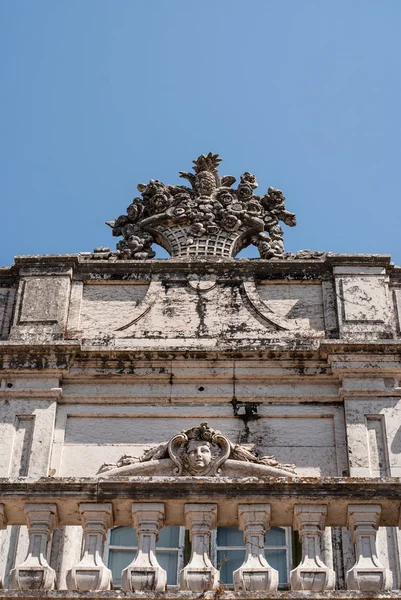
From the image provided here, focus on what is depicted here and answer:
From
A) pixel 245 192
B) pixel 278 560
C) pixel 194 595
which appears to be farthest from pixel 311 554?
pixel 245 192

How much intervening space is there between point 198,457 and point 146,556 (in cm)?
418

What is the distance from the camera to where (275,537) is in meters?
12.6

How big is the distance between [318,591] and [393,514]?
91 centimetres

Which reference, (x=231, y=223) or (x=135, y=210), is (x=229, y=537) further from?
(x=135, y=210)

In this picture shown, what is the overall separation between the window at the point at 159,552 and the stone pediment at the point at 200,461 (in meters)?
0.63

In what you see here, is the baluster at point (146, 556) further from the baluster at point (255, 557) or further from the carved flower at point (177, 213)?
the carved flower at point (177, 213)

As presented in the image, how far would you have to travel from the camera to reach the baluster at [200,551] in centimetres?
834

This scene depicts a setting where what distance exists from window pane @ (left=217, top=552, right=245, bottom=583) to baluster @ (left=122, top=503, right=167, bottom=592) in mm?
3761

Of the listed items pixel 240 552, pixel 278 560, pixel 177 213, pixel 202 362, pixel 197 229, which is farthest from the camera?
pixel 177 213

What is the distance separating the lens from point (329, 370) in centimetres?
1377

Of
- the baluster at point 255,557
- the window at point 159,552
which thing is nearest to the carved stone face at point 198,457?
the window at point 159,552

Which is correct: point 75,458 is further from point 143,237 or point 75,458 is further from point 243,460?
point 143,237

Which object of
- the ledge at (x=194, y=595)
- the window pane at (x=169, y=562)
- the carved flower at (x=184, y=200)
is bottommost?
the ledge at (x=194, y=595)

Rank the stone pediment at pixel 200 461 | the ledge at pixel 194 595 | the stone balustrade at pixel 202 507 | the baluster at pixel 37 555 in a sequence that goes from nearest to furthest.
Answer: the ledge at pixel 194 595
the baluster at pixel 37 555
the stone balustrade at pixel 202 507
the stone pediment at pixel 200 461
